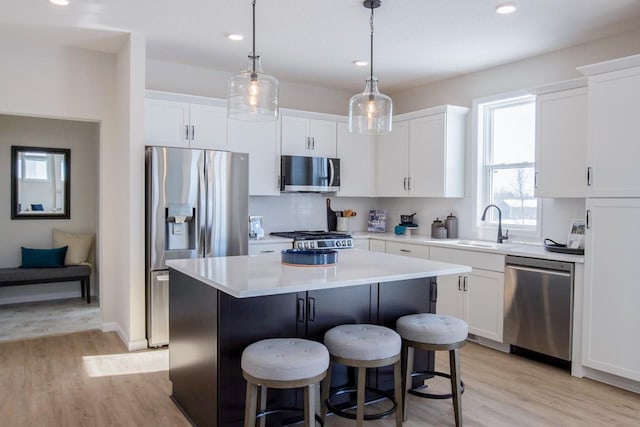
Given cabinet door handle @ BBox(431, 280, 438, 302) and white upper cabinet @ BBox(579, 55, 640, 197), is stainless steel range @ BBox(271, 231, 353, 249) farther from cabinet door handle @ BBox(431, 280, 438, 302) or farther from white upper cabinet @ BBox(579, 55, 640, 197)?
white upper cabinet @ BBox(579, 55, 640, 197)

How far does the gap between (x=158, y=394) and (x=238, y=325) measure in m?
1.12

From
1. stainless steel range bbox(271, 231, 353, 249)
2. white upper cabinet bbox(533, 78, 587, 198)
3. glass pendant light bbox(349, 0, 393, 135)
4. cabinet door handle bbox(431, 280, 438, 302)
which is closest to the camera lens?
glass pendant light bbox(349, 0, 393, 135)

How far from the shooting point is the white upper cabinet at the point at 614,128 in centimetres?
318

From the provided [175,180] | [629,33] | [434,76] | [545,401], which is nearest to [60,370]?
[175,180]

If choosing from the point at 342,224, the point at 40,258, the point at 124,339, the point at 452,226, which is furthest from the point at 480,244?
the point at 40,258

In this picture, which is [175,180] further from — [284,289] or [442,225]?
[442,225]

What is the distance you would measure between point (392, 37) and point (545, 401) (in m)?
2.92

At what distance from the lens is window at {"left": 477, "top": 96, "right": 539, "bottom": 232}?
448 centimetres

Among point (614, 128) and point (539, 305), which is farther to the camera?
point (539, 305)

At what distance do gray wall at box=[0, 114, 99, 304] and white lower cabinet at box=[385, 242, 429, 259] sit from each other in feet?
12.6

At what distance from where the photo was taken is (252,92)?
2.65 metres

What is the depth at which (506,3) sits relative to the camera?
10.5ft

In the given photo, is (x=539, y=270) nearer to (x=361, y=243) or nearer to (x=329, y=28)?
(x=361, y=243)

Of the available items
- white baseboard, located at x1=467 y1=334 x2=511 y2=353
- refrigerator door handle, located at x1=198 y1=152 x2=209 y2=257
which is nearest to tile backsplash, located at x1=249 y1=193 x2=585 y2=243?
white baseboard, located at x1=467 y1=334 x2=511 y2=353
